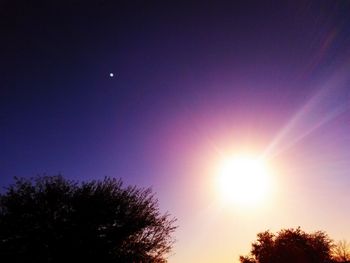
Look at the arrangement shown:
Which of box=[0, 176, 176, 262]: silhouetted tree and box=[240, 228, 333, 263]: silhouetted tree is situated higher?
box=[240, 228, 333, 263]: silhouetted tree

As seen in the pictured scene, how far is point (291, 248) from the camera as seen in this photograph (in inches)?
2180

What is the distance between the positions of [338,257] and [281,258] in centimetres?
1952

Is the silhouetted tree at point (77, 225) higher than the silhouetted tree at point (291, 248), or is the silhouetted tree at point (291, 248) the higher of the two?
the silhouetted tree at point (291, 248)

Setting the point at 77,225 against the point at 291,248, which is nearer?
the point at 77,225

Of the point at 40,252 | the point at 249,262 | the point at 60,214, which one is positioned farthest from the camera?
the point at 249,262

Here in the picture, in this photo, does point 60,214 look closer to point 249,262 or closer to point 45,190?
point 45,190

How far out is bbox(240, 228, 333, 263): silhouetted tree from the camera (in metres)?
55.5

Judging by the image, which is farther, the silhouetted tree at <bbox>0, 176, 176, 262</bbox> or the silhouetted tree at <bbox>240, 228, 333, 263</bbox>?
the silhouetted tree at <bbox>240, 228, 333, 263</bbox>

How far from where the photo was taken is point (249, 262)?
204 feet

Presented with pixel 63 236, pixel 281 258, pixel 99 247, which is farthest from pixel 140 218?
pixel 281 258

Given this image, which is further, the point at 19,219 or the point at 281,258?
the point at 281,258

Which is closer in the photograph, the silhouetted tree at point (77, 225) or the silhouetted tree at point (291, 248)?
the silhouetted tree at point (77, 225)

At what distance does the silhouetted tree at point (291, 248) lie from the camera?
55.5 metres

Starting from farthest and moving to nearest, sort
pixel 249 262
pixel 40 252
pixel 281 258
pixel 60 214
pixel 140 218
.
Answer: pixel 249 262, pixel 281 258, pixel 140 218, pixel 60 214, pixel 40 252
